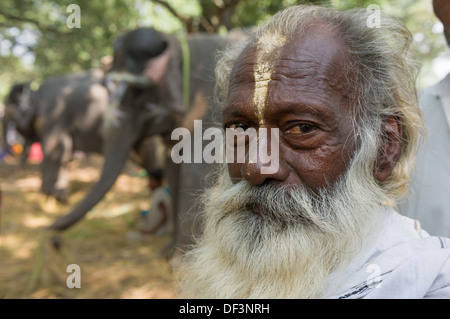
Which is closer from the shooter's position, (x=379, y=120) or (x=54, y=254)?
(x=379, y=120)

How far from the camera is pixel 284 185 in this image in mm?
1346

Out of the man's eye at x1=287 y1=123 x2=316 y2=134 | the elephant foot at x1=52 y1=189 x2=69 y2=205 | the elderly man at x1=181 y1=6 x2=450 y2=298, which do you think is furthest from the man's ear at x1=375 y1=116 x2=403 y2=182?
the elephant foot at x1=52 y1=189 x2=69 y2=205

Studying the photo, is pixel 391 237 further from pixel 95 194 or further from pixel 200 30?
pixel 200 30

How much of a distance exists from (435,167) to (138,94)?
2632 mm

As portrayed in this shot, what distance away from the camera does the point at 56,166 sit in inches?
281

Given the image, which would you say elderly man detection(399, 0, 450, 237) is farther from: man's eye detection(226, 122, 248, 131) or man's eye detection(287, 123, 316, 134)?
man's eye detection(226, 122, 248, 131)

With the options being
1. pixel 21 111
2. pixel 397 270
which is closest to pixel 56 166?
pixel 21 111

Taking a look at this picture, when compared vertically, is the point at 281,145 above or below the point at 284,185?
above

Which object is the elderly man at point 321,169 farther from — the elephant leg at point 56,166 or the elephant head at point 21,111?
the elephant head at point 21,111

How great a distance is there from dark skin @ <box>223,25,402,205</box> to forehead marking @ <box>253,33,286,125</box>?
0.02 metres

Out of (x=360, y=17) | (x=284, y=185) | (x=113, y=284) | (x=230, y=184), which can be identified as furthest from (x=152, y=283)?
(x=360, y=17)

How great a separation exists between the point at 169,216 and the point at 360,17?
13.0 ft

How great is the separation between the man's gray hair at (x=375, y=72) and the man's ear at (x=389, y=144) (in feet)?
0.05

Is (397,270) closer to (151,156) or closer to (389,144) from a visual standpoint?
(389,144)
